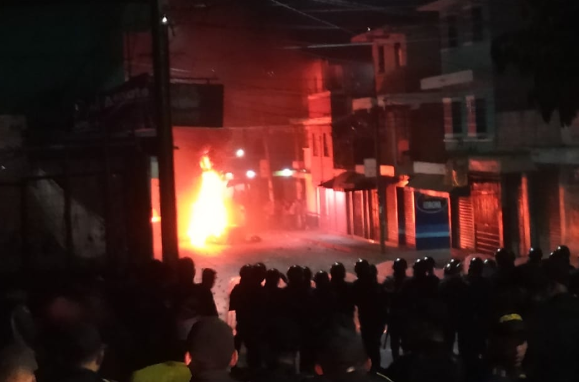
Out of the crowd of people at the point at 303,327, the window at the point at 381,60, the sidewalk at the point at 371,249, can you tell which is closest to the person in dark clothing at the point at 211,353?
the crowd of people at the point at 303,327

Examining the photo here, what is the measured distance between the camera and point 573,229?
19.0m

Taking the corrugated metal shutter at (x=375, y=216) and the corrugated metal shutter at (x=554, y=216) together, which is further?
the corrugated metal shutter at (x=375, y=216)

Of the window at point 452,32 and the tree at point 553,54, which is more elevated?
the window at point 452,32

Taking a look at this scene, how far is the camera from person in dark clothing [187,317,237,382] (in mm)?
3852

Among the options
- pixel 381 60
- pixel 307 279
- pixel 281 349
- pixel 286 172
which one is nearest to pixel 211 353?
pixel 281 349

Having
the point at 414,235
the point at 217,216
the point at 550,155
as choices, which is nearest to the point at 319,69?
the point at 217,216

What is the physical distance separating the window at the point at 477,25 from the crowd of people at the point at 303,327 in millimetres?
16869

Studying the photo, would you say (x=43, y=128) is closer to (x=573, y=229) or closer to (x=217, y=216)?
(x=573, y=229)

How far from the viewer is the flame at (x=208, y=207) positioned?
1602 inches

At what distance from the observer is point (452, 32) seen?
86.0 ft

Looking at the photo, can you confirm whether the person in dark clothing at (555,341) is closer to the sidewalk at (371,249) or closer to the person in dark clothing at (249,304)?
the person in dark clothing at (249,304)

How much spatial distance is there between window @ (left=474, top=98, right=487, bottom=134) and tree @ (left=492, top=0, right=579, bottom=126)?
Result: 12848 mm

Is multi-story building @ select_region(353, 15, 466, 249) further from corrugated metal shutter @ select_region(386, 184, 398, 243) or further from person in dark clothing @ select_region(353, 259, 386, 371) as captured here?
person in dark clothing @ select_region(353, 259, 386, 371)

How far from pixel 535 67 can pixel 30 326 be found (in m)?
8.31
